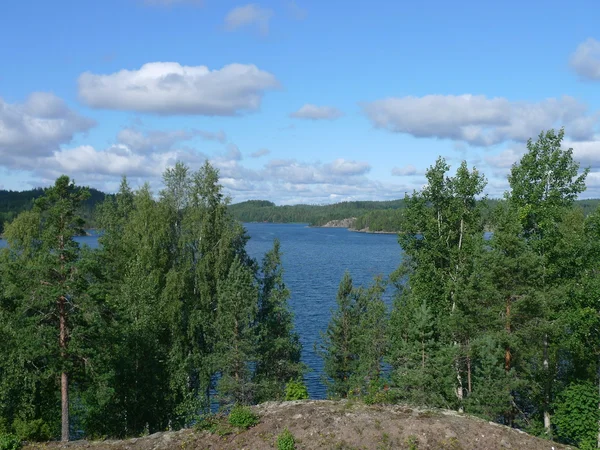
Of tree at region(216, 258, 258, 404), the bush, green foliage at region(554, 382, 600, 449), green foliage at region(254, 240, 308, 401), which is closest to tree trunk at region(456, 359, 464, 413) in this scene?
green foliage at region(554, 382, 600, 449)

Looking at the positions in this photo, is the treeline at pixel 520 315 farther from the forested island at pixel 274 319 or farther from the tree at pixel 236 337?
the tree at pixel 236 337

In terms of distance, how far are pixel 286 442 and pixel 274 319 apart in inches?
640

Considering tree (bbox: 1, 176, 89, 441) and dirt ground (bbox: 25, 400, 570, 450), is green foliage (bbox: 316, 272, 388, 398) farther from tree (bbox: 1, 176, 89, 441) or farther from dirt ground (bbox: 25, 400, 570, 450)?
tree (bbox: 1, 176, 89, 441)

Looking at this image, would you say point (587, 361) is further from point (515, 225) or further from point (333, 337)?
point (333, 337)

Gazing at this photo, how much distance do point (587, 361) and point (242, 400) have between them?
19.0m

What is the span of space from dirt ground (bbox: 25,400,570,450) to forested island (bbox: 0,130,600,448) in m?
0.51

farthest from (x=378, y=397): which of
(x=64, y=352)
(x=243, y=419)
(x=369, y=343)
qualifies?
(x=64, y=352)

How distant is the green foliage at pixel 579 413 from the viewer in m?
22.9

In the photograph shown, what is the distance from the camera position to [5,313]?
24.0 m

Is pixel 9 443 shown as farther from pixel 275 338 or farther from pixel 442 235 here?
pixel 442 235

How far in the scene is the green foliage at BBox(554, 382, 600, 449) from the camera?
22.9m

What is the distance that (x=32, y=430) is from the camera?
21688mm

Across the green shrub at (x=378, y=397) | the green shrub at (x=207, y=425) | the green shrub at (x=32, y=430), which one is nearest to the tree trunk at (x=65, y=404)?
the green shrub at (x=32, y=430)

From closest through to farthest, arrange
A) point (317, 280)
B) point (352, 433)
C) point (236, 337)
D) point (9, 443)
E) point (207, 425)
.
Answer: point (352, 433) → point (9, 443) → point (207, 425) → point (236, 337) → point (317, 280)
